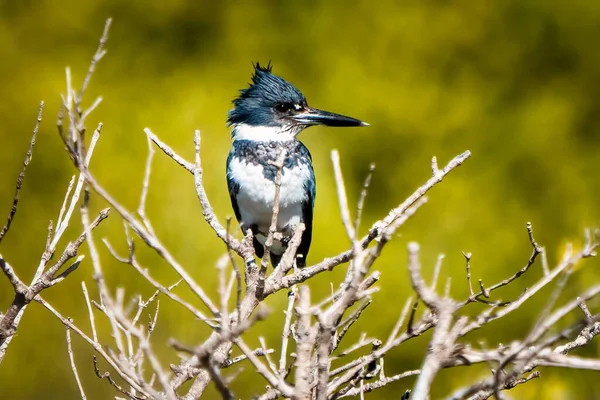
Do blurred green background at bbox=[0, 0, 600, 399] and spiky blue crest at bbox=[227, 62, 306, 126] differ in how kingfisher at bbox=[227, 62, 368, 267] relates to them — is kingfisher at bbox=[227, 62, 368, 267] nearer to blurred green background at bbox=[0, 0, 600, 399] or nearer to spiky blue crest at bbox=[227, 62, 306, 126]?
spiky blue crest at bbox=[227, 62, 306, 126]

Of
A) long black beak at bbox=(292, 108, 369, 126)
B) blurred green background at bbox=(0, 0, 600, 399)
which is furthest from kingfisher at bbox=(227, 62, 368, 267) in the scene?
blurred green background at bbox=(0, 0, 600, 399)

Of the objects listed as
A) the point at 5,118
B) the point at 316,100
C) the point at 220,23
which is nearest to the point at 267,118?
the point at 316,100

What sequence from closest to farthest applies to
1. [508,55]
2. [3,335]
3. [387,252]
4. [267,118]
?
[3,335], [267,118], [387,252], [508,55]

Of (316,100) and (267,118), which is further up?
(316,100)

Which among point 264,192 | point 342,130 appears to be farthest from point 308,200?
point 342,130

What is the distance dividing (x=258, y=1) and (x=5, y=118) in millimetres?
1696

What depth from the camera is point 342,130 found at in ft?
15.1

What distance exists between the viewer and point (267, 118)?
3080mm

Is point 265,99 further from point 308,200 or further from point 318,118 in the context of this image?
point 308,200

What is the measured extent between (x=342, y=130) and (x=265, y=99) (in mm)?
1538

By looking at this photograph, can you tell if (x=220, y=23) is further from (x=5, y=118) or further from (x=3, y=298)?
(x=3, y=298)

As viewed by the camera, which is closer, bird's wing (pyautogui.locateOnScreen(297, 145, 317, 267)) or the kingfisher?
the kingfisher

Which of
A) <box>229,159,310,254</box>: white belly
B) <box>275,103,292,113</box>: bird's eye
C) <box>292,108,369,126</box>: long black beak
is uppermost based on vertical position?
<box>275,103,292,113</box>: bird's eye

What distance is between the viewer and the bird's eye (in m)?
3.09
